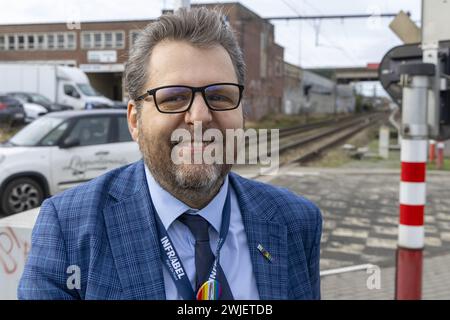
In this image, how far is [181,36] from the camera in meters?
1.46

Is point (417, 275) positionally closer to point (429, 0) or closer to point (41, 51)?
point (429, 0)

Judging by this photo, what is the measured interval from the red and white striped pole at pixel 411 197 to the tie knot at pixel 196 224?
2.59 metres

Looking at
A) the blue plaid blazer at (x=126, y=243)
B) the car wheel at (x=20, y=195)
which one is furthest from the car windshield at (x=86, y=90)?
the blue plaid blazer at (x=126, y=243)

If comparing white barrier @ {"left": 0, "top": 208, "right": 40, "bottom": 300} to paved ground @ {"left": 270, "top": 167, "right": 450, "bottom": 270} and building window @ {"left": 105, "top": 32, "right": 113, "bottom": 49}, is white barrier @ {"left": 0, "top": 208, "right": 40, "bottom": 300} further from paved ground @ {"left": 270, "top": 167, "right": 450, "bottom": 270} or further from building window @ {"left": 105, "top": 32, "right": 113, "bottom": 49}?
building window @ {"left": 105, "top": 32, "right": 113, "bottom": 49}

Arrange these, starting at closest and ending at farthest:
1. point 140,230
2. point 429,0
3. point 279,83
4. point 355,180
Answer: point 140,230 → point 429,0 → point 355,180 → point 279,83

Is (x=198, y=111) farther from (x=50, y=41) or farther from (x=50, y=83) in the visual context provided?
(x=50, y=41)

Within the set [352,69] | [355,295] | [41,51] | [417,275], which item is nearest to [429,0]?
[417,275]

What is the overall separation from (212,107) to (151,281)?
0.49 meters

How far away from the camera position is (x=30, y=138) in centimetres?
796

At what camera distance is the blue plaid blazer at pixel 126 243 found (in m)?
1.35

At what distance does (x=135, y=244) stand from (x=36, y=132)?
7.16 meters

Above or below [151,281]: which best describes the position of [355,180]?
below

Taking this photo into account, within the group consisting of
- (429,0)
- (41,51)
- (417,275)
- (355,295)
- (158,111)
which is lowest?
(355,295)

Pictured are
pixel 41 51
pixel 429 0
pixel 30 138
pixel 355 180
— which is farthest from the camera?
pixel 41 51
